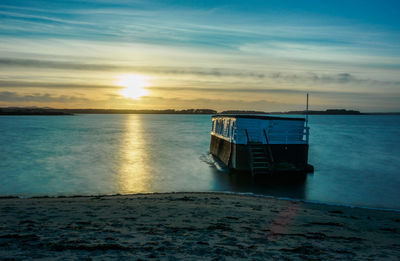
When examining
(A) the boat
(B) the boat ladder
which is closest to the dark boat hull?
(A) the boat

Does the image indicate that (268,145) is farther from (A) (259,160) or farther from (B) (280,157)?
(B) (280,157)

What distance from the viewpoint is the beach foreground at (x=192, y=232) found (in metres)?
6.42

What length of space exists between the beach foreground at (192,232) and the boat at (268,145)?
27.6 feet

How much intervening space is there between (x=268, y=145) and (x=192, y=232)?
1345 centimetres

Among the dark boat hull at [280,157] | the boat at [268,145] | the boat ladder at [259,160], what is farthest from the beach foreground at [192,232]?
the dark boat hull at [280,157]

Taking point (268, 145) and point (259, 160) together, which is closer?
point (268, 145)

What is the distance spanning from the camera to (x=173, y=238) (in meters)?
7.34

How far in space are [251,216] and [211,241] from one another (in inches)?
127

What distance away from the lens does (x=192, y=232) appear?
7.92 metres

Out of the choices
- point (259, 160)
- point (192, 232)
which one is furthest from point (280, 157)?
point (192, 232)

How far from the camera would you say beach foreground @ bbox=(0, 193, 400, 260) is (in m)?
6.42

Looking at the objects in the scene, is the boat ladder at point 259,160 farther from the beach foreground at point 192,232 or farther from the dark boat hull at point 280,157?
the beach foreground at point 192,232

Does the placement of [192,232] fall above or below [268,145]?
below

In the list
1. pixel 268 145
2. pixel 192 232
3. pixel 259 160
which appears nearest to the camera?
pixel 192 232
